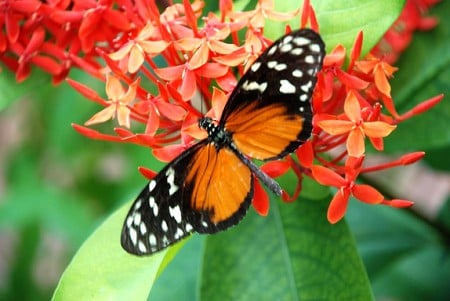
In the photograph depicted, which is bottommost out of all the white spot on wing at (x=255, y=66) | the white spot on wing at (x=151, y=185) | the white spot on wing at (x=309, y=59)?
the white spot on wing at (x=151, y=185)

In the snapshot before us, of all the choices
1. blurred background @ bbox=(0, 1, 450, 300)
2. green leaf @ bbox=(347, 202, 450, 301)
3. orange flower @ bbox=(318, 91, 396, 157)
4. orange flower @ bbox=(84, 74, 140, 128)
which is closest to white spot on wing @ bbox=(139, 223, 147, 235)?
orange flower @ bbox=(84, 74, 140, 128)

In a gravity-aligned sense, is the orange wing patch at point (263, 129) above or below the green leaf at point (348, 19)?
below

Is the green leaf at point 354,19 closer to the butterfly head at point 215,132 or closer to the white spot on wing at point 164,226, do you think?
the butterfly head at point 215,132

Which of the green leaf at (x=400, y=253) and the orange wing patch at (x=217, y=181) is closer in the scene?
the orange wing patch at (x=217, y=181)

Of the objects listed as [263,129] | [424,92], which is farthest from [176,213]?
[424,92]

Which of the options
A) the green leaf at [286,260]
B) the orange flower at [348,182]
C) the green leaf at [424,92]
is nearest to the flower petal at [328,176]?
the orange flower at [348,182]

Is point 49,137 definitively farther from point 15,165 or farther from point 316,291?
point 316,291

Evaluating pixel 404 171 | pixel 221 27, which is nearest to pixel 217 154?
pixel 221 27

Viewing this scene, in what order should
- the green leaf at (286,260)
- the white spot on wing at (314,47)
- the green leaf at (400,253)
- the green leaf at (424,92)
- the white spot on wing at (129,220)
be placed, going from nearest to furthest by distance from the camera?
the white spot on wing at (314,47), the white spot on wing at (129,220), the green leaf at (286,260), the green leaf at (424,92), the green leaf at (400,253)

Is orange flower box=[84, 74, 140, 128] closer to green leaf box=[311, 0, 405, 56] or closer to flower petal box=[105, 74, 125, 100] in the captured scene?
flower petal box=[105, 74, 125, 100]
